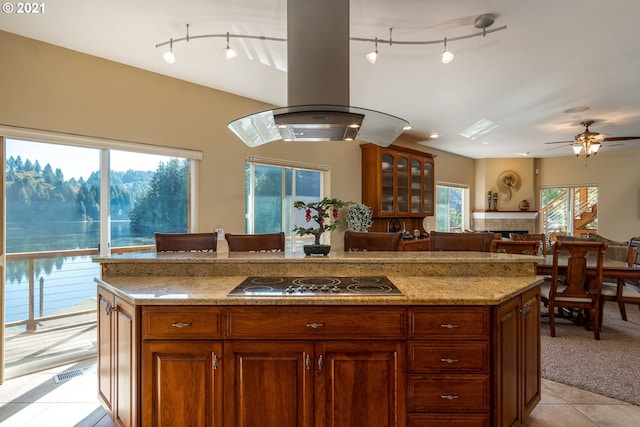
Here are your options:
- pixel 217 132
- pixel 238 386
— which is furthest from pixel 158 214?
pixel 238 386

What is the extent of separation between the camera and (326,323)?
1.66 m

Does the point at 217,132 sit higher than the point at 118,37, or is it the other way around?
the point at 118,37

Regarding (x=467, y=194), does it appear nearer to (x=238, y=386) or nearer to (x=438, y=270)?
(x=438, y=270)

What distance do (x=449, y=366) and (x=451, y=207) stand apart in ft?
21.5

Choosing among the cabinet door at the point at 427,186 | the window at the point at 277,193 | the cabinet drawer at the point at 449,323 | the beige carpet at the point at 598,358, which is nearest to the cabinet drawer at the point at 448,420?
the cabinet drawer at the point at 449,323

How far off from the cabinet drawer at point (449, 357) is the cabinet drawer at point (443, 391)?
0.13 feet

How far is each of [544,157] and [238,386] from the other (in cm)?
849

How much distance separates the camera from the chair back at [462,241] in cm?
275

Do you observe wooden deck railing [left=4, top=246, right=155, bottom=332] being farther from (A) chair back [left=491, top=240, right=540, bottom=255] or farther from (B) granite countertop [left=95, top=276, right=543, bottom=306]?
(A) chair back [left=491, top=240, right=540, bottom=255]

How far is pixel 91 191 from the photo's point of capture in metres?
3.16

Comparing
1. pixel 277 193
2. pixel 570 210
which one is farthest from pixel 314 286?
pixel 570 210

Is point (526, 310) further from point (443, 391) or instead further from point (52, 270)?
point (52, 270)

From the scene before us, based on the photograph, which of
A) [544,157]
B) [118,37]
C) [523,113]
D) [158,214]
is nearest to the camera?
[118,37]

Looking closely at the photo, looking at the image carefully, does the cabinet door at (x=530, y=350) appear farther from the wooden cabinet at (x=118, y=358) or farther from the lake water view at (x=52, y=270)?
the lake water view at (x=52, y=270)
